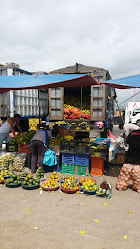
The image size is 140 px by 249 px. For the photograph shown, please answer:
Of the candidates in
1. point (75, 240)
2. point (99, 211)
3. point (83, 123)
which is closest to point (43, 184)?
point (99, 211)

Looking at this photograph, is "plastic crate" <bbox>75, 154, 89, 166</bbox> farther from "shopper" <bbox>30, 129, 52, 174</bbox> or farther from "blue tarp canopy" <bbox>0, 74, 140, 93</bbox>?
"blue tarp canopy" <bbox>0, 74, 140, 93</bbox>

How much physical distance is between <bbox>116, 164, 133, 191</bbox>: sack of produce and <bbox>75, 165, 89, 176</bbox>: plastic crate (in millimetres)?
1443

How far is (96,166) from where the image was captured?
6.92 meters

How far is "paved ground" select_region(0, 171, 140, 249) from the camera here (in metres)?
3.37

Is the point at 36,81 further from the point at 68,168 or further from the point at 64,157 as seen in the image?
the point at 68,168

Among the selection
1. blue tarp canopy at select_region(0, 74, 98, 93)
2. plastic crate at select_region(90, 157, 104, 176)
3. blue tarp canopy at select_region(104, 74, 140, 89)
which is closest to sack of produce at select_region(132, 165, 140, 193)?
plastic crate at select_region(90, 157, 104, 176)

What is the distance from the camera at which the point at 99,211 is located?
4465 mm

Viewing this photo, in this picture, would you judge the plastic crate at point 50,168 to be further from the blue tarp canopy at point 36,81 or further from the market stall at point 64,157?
the blue tarp canopy at point 36,81

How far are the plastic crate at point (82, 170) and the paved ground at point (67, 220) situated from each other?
142 centimetres

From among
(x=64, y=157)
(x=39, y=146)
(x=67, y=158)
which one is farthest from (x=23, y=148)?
(x=67, y=158)

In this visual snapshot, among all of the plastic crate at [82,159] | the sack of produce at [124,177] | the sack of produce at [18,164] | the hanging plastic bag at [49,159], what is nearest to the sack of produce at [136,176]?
the sack of produce at [124,177]

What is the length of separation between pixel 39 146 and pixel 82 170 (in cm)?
175

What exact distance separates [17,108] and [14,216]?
7.33 meters

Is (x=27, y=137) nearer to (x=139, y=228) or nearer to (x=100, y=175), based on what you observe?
(x=100, y=175)
